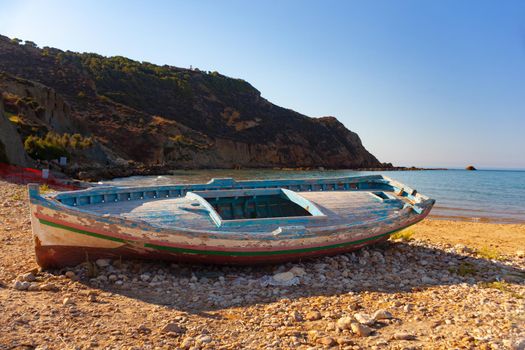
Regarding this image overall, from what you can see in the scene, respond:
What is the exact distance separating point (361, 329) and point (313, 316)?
846 millimetres

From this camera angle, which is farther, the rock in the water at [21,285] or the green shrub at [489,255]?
the green shrub at [489,255]

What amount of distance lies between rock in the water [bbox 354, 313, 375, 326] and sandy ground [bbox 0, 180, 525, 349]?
0.7 inches

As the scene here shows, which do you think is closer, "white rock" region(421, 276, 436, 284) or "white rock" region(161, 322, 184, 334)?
"white rock" region(161, 322, 184, 334)

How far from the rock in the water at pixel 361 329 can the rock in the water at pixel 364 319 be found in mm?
179

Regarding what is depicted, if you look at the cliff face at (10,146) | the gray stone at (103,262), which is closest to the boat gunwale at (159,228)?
the gray stone at (103,262)

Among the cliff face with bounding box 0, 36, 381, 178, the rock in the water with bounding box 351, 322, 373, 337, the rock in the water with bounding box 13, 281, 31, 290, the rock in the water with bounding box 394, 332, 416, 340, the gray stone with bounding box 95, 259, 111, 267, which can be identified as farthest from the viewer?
the cliff face with bounding box 0, 36, 381, 178

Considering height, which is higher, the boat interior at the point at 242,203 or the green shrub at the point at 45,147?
the green shrub at the point at 45,147

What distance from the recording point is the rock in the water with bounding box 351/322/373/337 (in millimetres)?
5258

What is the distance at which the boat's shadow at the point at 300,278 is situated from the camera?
6.73m

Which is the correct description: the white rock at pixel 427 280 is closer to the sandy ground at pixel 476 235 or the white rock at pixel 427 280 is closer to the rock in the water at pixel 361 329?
the rock in the water at pixel 361 329

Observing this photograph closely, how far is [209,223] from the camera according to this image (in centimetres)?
827

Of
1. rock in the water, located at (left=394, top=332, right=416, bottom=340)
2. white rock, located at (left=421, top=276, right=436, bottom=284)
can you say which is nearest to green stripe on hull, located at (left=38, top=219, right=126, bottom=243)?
rock in the water, located at (left=394, top=332, right=416, bottom=340)

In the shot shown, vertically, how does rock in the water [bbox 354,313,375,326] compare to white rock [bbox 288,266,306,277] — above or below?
below

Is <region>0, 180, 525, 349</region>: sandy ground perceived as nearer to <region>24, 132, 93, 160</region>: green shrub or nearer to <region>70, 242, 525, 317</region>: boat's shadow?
<region>70, 242, 525, 317</region>: boat's shadow
